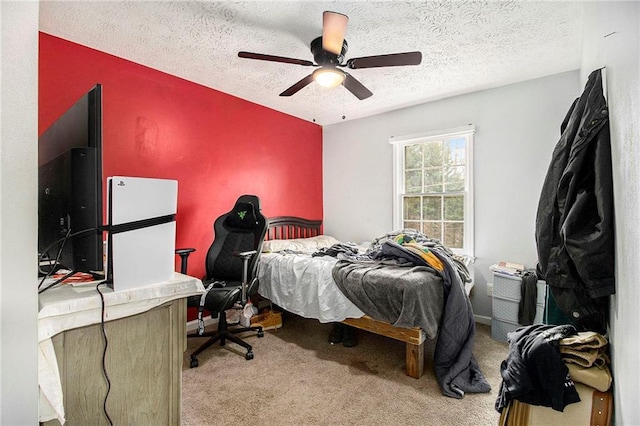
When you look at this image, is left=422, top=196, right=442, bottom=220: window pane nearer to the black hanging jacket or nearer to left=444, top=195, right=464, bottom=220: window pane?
left=444, top=195, right=464, bottom=220: window pane

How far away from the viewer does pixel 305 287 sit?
269cm

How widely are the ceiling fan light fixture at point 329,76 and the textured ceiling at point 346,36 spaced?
30 cm

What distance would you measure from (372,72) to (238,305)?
8.19 ft

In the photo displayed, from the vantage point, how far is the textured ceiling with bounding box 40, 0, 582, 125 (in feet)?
6.49

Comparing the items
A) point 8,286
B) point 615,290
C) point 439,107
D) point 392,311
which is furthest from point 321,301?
point 439,107

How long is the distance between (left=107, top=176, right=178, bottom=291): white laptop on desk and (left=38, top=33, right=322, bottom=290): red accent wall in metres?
1.85

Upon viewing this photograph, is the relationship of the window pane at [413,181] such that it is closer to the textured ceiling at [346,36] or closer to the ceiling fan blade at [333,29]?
the textured ceiling at [346,36]

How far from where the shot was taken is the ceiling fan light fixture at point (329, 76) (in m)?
2.21

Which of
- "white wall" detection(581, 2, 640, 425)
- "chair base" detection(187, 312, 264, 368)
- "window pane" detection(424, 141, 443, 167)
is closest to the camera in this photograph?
"white wall" detection(581, 2, 640, 425)

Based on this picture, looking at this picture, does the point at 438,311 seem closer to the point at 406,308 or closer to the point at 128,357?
the point at 406,308

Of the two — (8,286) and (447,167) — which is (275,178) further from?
(8,286)

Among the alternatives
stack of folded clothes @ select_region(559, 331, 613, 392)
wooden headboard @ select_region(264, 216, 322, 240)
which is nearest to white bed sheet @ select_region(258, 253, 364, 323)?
wooden headboard @ select_region(264, 216, 322, 240)

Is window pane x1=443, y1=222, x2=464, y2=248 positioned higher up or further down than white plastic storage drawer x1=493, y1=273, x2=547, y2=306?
higher up

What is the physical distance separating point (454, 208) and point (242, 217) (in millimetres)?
2508
